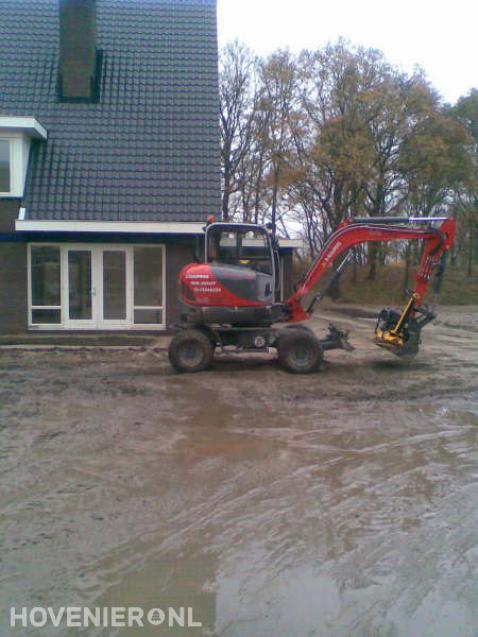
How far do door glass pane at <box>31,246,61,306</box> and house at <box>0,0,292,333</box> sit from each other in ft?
0.09

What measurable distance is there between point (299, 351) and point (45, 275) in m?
8.28

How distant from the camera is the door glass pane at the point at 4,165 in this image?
19359mm

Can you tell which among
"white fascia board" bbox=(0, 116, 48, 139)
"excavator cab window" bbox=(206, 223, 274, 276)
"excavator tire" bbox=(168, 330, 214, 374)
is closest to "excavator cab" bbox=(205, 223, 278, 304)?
"excavator cab window" bbox=(206, 223, 274, 276)

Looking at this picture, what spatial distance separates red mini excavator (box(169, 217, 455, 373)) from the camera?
14.2 metres

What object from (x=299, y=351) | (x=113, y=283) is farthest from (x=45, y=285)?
(x=299, y=351)

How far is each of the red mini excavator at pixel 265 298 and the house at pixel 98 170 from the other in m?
4.49

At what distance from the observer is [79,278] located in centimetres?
1939

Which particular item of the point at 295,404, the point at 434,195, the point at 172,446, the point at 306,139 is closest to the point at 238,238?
the point at 295,404

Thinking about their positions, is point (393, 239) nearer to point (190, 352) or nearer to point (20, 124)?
point (190, 352)

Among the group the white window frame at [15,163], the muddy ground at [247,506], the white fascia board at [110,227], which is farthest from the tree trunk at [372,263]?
the muddy ground at [247,506]

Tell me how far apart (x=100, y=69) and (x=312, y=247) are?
3207 cm

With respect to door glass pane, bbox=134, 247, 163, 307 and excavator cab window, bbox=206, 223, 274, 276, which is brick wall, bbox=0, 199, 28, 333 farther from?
excavator cab window, bbox=206, 223, 274, 276

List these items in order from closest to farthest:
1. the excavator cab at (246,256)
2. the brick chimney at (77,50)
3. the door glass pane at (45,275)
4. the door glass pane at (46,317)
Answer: the excavator cab at (246,256) → the door glass pane at (45,275) → the door glass pane at (46,317) → the brick chimney at (77,50)

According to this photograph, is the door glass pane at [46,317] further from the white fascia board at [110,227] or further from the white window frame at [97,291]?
the white fascia board at [110,227]
